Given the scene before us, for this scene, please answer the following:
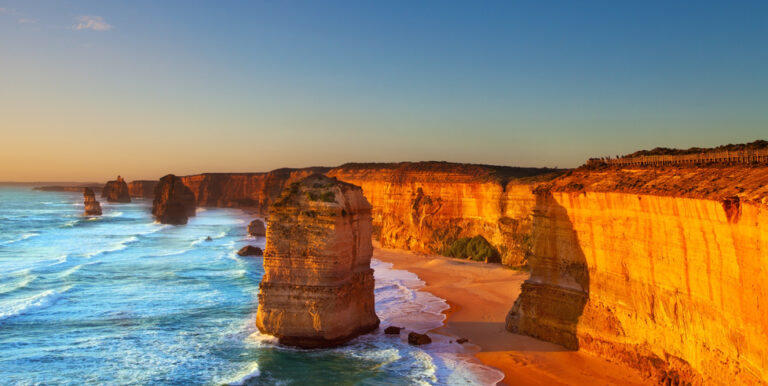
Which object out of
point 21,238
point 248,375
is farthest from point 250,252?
point 21,238

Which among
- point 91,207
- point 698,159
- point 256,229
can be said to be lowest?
point 256,229

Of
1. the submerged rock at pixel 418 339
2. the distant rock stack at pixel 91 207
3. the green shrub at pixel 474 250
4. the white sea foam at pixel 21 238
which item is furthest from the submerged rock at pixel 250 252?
the distant rock stack at pixel 91 207

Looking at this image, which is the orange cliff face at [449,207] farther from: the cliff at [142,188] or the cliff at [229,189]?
the cliff at [142,188]

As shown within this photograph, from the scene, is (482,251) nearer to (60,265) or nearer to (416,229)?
(416,229)

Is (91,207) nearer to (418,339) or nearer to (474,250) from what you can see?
(474,250)

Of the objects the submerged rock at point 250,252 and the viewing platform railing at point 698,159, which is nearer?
the viewing platform railing at point 698,159

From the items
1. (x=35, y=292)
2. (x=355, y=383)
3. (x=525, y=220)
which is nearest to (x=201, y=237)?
(x=35, y=292)

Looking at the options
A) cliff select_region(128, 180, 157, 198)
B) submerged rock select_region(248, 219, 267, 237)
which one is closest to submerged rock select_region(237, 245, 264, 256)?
submerged rock select_region(248, 219, 267, 237)
